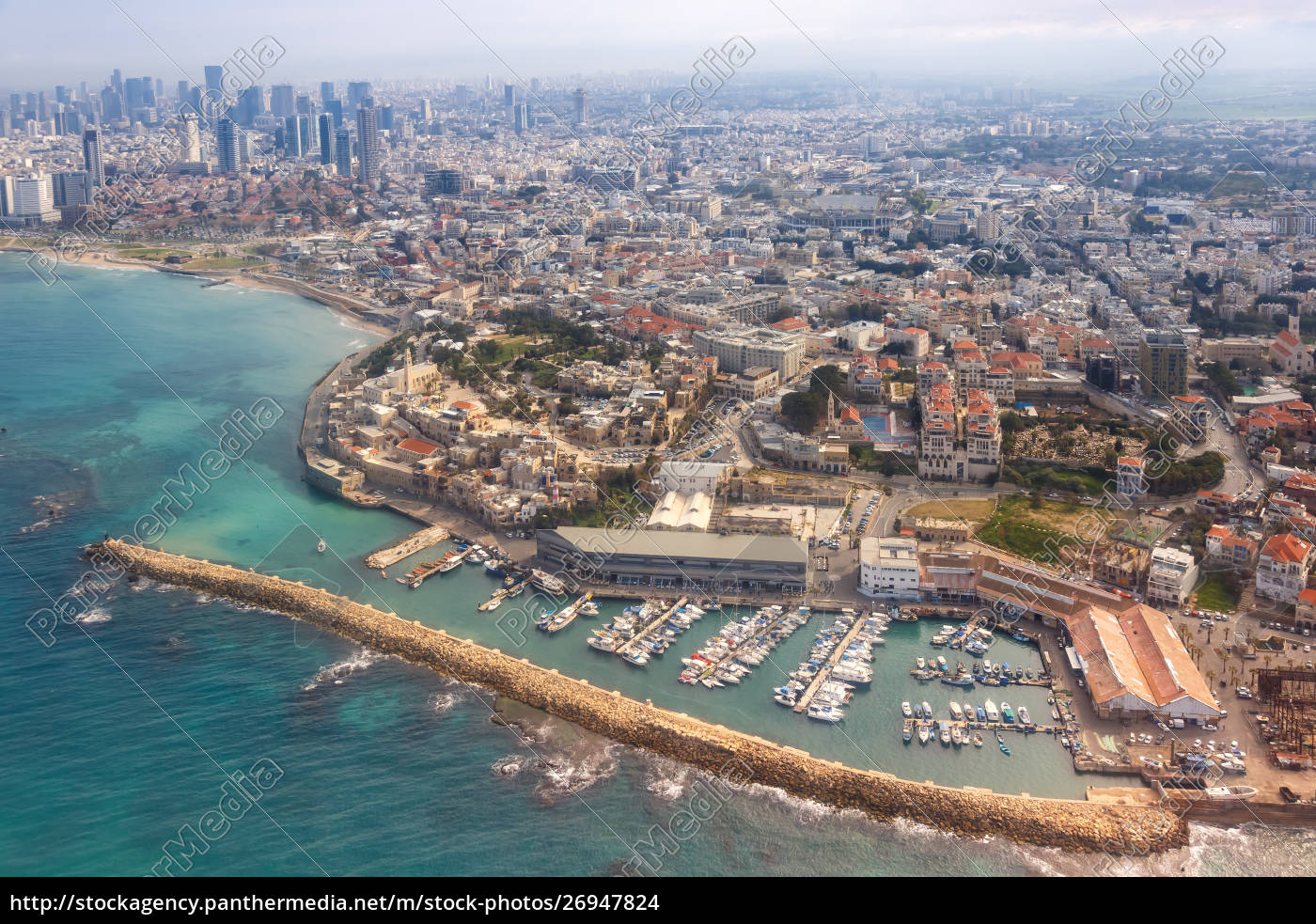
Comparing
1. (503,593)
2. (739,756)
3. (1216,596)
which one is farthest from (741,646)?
(1216,596)

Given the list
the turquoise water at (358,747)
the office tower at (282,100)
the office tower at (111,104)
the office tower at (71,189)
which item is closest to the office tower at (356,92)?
the office tower at (282,100)

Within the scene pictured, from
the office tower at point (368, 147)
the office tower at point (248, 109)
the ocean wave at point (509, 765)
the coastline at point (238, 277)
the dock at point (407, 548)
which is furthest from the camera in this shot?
the office tower at point (248, 109)

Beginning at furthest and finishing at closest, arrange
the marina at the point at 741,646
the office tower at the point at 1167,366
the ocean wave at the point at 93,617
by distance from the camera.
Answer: the office tower at the point at 1167,366 → the ocean wave at the point at 93,617 → the marina at the point at 741,646

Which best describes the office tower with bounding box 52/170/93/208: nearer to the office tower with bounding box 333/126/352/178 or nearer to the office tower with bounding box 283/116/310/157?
the office tower with bounding box 333/126/352/178

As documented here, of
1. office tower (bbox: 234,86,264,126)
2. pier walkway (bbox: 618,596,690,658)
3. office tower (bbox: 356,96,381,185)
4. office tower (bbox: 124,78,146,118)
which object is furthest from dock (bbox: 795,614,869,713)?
office tower (bbox: 124,78,146,118)

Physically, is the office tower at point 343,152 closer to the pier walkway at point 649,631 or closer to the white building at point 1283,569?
the pier walkway at point 649,631

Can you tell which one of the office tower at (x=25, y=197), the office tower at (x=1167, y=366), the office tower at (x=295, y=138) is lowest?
the office tower at (x=1167, y=366)

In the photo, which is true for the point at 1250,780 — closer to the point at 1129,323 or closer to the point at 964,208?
the point at 1129,323
